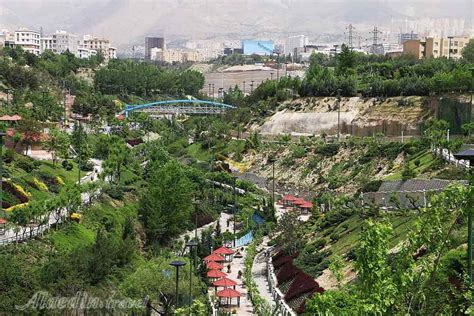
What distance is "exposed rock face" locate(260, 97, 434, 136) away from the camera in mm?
65000

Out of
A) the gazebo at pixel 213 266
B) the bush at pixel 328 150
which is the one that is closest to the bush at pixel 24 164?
the gazebo at pixel 213 266

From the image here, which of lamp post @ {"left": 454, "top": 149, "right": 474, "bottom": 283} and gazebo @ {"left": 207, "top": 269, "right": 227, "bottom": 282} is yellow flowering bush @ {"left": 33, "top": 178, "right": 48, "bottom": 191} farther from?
lamp post @ {"left": 454, "top": 149, "right": 474, "bottom": 283}

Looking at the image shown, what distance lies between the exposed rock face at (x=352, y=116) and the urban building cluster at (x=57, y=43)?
72.5 meters

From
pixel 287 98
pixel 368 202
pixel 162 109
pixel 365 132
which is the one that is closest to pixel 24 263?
pixel 368 202

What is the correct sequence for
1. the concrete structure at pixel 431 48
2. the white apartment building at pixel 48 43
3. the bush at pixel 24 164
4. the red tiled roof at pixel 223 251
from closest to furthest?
the red tiled roof at pixel 223 251, the bush at pixel 24 164, the concrete structure at pixel 431 48, the white apartment building at pixel 48 43

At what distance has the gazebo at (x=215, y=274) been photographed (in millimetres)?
30906

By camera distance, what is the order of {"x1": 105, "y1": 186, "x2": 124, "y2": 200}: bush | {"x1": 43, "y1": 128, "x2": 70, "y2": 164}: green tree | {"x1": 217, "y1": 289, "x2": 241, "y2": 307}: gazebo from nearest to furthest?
1. {"x1": 217, "y1": 289, "x2": 241, "y2": 307}: gazebo
2. {"x1": 105, "y1": 186, "x2": 124, "y2": 200}: bush
3. {"x1": 43, "y1": 128, "x2": 70, "y2": 164}: green tree

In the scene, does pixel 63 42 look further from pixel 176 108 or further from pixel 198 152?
pixel 198 152

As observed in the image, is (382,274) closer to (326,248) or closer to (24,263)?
(24,263)

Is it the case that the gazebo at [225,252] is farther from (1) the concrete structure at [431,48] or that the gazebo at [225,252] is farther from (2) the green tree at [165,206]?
(1) the concrete structure at [431,48]

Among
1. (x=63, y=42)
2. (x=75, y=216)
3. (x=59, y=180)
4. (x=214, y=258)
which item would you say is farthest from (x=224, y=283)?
(x=63, y=42)

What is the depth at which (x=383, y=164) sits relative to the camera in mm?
51688

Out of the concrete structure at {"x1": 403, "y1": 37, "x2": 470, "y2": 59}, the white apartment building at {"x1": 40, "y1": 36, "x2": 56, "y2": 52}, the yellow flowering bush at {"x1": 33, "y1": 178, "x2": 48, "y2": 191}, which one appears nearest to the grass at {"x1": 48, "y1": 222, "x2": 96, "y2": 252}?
the yellow flowering bush at {"x1": 33, "y1": 178, "x2": 48, "y2": 191}

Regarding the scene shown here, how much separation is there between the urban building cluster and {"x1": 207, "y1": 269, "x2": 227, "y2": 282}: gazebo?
111 meters
